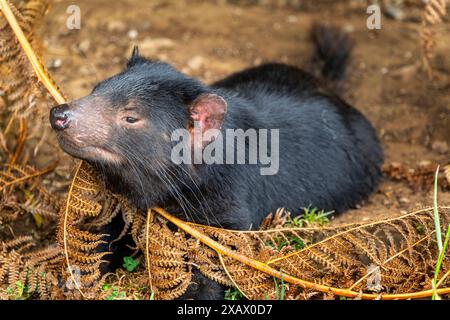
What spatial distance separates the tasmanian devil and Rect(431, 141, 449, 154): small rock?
0.68 metres

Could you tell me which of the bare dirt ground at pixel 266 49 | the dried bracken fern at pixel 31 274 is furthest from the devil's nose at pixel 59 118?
the bare dirt ground at pixel 266 49

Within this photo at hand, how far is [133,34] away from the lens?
7.20m

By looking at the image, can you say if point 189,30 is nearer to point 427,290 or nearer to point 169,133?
point 169,133

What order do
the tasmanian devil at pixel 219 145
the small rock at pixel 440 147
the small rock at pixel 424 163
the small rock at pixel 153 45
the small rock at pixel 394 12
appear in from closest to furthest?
the tasmanian devil at pixel 219 145 → the small rock at pixel 424 163 → the small rock at pixel 440 147 → the small rock at pixel 153 45 → the small rock at pixel 394 12

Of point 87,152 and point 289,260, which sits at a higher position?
point 87,152

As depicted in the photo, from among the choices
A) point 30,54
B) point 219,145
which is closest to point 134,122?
point 219,145

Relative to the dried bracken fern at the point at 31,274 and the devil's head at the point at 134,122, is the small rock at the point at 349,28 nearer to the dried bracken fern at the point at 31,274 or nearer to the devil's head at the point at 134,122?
the devil's head at the point at 134,122

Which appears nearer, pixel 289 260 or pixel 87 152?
pixel 87 152

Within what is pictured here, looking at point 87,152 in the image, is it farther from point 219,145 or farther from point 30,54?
point 30,54

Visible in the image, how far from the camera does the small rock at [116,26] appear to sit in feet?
23.8

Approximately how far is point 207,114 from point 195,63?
315cm

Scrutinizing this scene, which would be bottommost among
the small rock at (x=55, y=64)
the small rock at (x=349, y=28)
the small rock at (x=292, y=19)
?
the small rock at (x=55, y=64)

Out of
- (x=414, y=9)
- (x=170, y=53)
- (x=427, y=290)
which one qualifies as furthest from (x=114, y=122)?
(x=414, y=9)

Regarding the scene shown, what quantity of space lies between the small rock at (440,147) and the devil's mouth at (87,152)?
3161 millimetres
